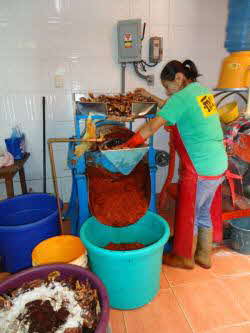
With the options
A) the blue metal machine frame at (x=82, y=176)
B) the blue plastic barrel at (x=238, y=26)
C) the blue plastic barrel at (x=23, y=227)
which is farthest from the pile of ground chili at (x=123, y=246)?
the blue plastic barrel at (x=238, y=26)

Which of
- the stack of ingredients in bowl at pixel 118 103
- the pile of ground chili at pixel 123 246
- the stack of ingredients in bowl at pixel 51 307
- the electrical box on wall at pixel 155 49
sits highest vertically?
the electrical box on wall at pixel 155 49

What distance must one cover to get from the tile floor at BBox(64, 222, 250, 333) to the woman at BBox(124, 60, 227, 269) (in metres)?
0.19

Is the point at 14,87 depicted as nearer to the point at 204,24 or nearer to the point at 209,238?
the point at 204,24

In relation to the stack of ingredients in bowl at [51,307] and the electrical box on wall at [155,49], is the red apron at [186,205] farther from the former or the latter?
the electrical box on wall at [155,49]

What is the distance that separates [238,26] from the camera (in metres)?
2.81

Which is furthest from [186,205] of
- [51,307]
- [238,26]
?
[238,26]

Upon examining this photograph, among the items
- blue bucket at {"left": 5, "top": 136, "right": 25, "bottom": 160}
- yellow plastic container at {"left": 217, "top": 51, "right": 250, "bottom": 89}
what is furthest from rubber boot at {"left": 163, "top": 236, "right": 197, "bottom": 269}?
blue bucket at {"left": 5, "top": 136, "right": 25, "bottom": 160}

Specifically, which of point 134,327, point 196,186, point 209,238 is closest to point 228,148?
point 196,186

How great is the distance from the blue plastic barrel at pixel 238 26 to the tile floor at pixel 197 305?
2.33m

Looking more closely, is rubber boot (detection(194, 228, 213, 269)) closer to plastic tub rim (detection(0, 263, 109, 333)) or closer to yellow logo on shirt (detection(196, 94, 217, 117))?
yellow logo on shirt (detection(196, 94, 217, 117))

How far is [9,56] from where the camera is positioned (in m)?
2.52

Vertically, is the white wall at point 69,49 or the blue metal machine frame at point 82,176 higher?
the white wall at point 69,49

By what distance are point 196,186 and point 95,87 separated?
162cm

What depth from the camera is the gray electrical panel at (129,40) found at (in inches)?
98.7
